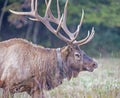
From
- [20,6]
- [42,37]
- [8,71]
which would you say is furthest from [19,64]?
[42,37]

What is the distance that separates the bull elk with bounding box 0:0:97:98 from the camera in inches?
356

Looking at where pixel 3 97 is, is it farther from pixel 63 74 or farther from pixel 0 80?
pixel 63 74

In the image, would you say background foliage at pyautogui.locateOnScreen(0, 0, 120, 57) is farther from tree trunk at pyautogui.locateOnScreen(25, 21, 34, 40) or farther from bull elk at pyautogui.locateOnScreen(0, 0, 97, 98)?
bull elk at pyautogui.locateOnScreen(0, 0, 97, 98)

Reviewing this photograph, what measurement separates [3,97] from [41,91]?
608mm

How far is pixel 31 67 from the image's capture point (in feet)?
30.1

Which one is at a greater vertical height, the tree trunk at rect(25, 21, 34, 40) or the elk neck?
the tree trunk at rect(25, 21, 34, 40)

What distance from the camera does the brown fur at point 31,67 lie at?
9031 millimetres

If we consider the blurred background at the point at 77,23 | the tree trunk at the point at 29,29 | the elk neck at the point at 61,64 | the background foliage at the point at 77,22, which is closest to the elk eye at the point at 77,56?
the elk neck at the point at 61,64

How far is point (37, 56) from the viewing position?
367 inches

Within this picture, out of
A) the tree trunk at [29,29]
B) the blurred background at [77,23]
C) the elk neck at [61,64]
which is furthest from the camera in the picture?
the tree trunk at [29,29]

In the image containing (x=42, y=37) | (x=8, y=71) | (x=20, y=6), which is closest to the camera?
(x=8, y=71)

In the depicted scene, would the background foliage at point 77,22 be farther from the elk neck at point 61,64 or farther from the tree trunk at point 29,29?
the elk neck at point 61,64

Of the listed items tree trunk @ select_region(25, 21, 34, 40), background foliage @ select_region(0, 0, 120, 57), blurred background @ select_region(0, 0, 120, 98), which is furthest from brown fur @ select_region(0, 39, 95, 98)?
tree trunk @ select_region(25, 21, 34, 40)

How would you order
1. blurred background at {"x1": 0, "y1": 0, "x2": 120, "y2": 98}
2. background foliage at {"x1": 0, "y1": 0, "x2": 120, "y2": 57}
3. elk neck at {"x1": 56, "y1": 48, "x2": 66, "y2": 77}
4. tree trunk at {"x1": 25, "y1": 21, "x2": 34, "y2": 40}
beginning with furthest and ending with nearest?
tree trunk at {"x1": 25, "y1": 21, "x2": 34, "y2": 40}
background foliage at {"x1": 0, "y1": 0, "x2": 120, "y2": 57}
blurred background at {"x1": 0, "y1": 0, "x2": 120, "y2": 98}
elk neck at {"x1": 56, "y1": 48, "x2": 66, "y2": 77}
